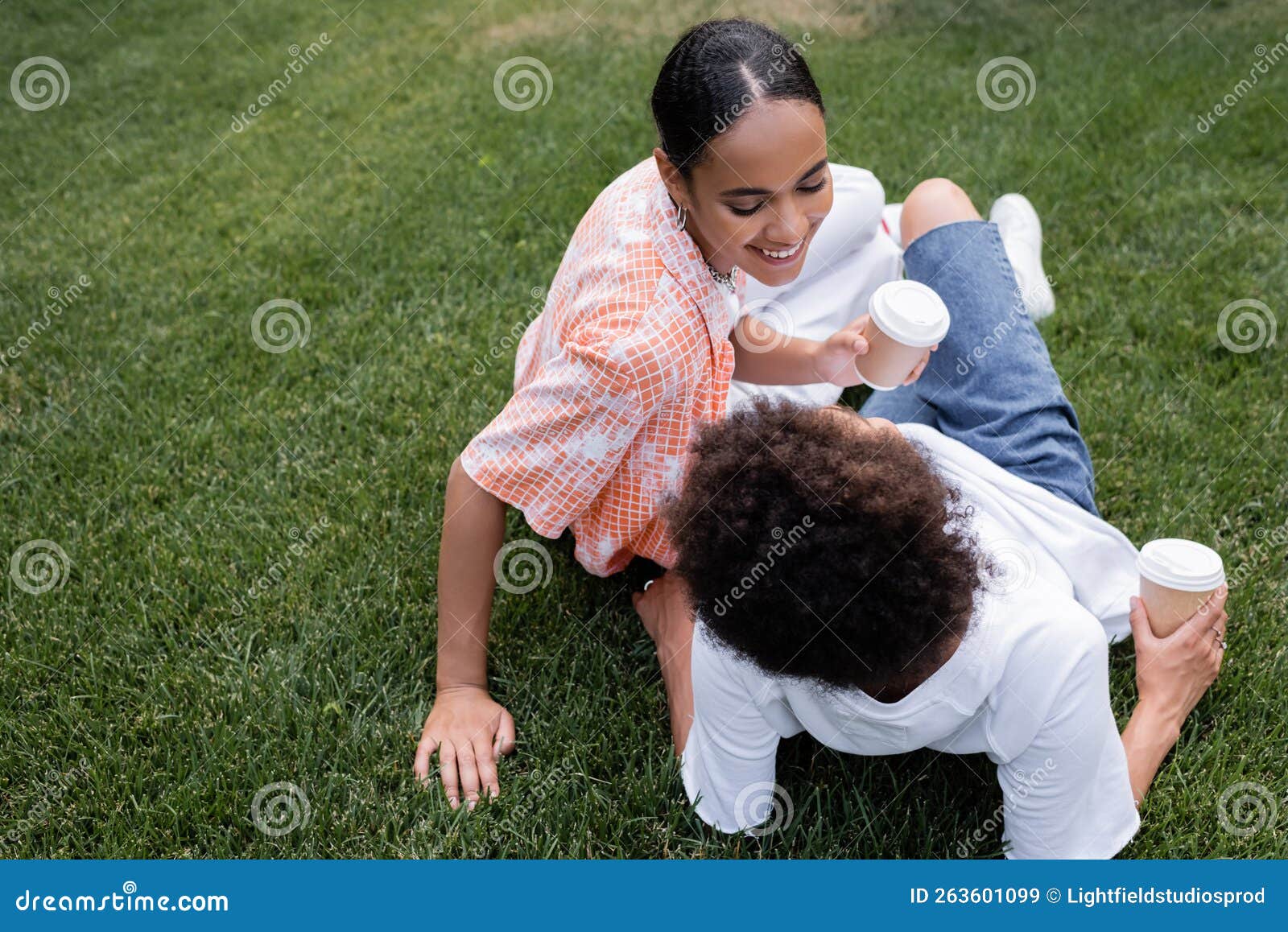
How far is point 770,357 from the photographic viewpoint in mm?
2729

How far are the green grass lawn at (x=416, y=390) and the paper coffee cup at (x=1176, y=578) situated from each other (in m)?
0.27

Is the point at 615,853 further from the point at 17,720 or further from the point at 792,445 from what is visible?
the point at 17,720

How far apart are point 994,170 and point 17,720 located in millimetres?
3795

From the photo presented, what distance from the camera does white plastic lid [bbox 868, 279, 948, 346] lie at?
88.1 inches

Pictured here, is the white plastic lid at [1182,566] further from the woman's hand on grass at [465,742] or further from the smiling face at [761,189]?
the woman's hand on grass at [465,742]

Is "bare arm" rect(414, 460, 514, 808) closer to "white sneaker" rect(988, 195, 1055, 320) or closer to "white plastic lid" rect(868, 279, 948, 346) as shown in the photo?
"white plastic lid" rect(868, 279, 948, 346)

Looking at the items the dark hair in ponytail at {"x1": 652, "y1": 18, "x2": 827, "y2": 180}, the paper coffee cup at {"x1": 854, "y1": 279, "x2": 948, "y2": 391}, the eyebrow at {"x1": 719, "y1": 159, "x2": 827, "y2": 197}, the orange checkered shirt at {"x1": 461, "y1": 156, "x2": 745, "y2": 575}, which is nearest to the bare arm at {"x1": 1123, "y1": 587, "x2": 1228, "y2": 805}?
the paper coffee cup at {"x1": 854, "y1": 279, "x2": 948, "y2": 391}

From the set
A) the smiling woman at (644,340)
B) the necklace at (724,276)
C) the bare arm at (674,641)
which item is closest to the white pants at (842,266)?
the smiling woman at (644,340)

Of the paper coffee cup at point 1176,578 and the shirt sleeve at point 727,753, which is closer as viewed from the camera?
the shirt sleeve at point 727,753

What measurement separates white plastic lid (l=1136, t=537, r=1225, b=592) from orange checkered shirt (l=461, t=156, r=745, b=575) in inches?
37.7

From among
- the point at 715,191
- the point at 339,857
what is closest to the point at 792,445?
the point at 715,191

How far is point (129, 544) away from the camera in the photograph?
2.90m

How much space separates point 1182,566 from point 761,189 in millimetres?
1159

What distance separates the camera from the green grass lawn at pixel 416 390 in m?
2.29
